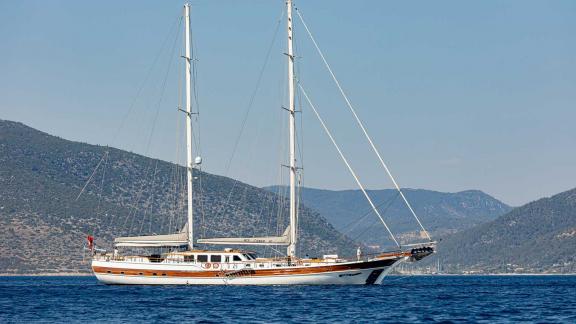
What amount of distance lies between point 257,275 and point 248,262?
1.49 meters

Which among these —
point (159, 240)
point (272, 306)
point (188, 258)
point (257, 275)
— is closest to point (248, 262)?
point (257, 275)

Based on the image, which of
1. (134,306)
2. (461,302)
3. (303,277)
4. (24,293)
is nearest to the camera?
(134,306)

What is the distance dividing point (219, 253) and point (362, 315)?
33.9 metres

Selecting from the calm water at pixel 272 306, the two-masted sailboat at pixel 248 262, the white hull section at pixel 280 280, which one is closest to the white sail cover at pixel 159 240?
the two-masted sailboat at pixel 248 262

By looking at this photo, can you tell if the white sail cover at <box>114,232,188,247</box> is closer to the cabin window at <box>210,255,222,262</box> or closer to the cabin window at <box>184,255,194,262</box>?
the cabin window at <box>184,255,194,262</box>

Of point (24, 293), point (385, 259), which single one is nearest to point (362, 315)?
point (385, 259)

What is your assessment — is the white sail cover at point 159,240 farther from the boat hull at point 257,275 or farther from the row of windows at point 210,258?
the row of windows at point 210,258

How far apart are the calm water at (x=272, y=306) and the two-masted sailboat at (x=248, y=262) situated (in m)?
1.36

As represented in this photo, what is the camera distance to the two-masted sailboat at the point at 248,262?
342ft

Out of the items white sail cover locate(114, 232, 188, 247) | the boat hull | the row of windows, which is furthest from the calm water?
white sail cover locate(114, 232, 188, 247)

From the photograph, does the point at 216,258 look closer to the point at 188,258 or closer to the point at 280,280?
the point at 188,258

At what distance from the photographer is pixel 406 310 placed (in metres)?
79.2

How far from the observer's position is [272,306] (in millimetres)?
81000

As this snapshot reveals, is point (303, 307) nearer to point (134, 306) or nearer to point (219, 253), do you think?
point (134, 306)
